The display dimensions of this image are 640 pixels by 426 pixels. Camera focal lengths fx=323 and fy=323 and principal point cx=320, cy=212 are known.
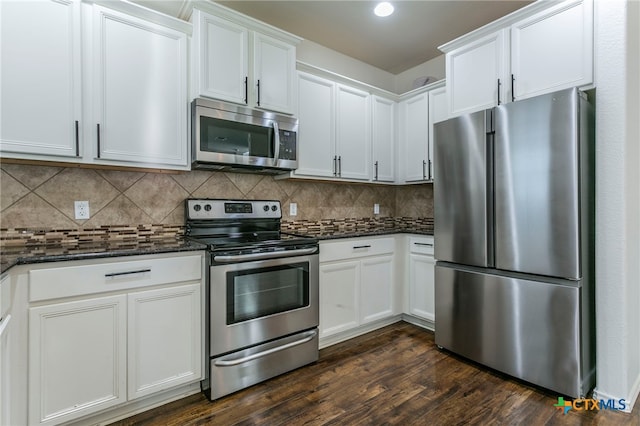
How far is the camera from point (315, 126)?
2.86m

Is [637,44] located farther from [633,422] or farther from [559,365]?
[633,422]

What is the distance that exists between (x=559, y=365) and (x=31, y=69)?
3.36 m

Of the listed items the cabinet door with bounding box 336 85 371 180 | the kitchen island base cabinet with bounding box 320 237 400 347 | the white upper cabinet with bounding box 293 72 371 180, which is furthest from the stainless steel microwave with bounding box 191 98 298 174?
the kitchen island base cabinet with bounding box 320 237 400 347

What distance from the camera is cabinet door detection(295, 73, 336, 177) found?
278 centimetres

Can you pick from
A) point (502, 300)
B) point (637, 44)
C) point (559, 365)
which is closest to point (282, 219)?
point (502, 300)

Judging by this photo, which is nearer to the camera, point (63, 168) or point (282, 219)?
point (63, 168)

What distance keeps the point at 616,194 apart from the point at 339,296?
1.92 m

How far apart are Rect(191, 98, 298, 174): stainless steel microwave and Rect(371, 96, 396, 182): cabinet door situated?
41.2 inches

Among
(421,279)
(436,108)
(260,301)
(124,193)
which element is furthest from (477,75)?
(124,193)

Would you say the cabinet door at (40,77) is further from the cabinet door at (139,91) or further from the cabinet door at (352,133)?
the cabinet door at (352,133)

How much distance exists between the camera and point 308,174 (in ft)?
9.24

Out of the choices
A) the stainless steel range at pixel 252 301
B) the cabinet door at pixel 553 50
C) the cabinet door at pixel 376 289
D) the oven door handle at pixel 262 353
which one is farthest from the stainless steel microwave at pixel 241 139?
the cabinet door at pixel 553 50

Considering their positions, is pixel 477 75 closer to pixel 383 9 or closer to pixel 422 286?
pixel 383 9

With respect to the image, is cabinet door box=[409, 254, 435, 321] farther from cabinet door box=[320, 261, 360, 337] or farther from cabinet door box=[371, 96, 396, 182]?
cabinet door box=[371, 96, 396, 182]
